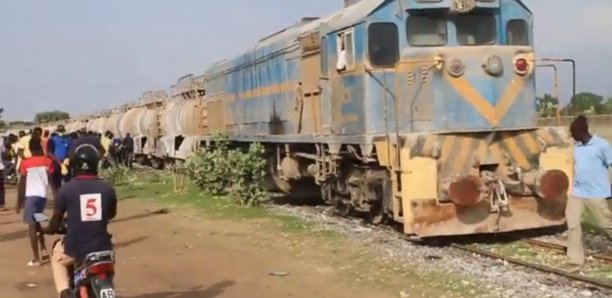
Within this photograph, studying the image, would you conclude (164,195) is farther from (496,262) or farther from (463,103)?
(496,262)

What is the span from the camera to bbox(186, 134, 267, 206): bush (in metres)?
18.8

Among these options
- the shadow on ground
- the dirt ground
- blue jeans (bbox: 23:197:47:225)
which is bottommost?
the shadow on ground

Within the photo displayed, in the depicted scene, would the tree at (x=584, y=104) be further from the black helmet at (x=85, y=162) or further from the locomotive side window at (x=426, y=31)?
the black helmet at (x=85, y=162)

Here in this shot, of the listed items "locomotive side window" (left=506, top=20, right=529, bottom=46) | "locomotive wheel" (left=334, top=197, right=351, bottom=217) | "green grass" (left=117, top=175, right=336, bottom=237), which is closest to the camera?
"locomotive side window" (left=506, top=20, right=529, bottom=46)

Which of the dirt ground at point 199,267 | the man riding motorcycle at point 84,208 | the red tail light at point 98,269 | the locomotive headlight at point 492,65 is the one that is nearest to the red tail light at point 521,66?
the locomotive headlight at point 492,65

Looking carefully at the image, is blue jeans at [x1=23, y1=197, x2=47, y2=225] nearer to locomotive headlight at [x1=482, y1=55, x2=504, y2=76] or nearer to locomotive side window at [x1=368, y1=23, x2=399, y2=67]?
locomotive side window at [x1=368, y1=23, x2=399, y2=67]

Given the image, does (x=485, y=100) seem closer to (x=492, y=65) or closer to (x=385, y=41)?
(x=492, y=65)

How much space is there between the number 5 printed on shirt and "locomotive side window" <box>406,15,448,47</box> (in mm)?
6714

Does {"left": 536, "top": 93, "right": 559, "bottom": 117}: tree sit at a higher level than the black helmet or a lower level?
higher

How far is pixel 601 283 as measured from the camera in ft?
29.0

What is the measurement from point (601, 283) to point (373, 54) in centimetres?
488

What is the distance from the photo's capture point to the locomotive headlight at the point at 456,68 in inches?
480

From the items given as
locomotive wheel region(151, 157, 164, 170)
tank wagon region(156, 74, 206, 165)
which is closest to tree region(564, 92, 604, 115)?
tank wagon region(156, 74, 206, 165)

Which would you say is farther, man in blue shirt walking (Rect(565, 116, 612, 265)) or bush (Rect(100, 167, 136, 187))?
bush (Rect(100, 167, 136, 187))
